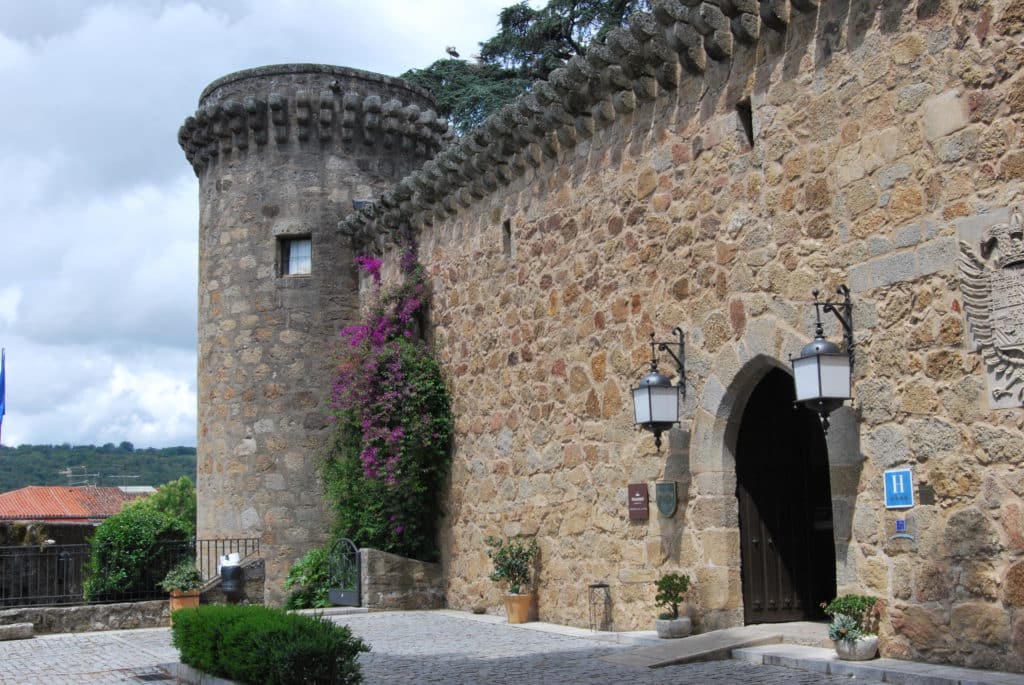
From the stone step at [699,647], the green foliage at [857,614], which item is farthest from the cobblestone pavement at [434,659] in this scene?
the green foliage at [857,614]

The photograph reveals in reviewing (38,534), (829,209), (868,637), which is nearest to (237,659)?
(868,637)

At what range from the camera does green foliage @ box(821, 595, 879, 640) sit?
7297 mm

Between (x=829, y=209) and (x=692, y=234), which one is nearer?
(x=829, y=209)

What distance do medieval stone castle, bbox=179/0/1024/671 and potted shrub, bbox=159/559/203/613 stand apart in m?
1.33

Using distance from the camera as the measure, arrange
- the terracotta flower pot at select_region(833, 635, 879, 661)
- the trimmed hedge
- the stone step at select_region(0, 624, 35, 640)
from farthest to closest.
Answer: the stone step at select_region(0, 624, 35, 640) < the terracotta flower pot at select_region(833, 635, 879, 661) < the trimmed hedge

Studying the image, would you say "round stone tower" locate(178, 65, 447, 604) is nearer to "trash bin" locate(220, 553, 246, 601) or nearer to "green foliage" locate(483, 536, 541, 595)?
"trash bin" locate(220, 553, 246, 601)

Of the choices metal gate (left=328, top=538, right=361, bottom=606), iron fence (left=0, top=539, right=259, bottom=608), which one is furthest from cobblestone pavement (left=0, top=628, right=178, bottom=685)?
metal gate (left=328, top=538, right=361, bottom=606)

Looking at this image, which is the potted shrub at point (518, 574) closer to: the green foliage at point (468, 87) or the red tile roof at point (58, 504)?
the green foliage at point (468, 87)

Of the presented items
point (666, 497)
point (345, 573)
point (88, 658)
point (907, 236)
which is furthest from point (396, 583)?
point (907, 236)

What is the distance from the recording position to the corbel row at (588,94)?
903cm

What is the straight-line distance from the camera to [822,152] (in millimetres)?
8188

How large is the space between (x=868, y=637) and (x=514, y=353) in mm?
5723

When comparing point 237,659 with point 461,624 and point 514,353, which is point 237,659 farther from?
point 514,353

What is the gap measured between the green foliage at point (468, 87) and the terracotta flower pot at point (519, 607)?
1509 centimetres
